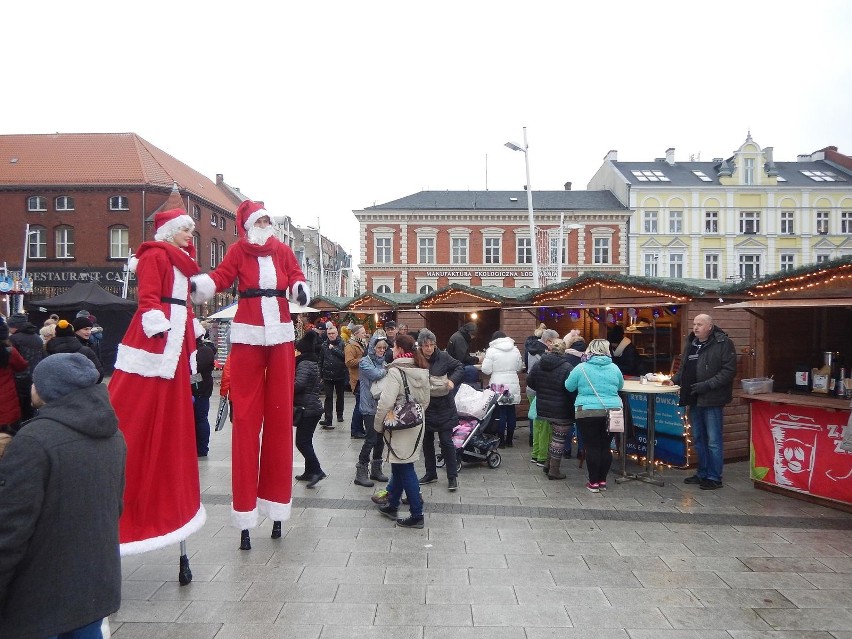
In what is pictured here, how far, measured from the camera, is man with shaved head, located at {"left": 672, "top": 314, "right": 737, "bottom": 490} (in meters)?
7.13

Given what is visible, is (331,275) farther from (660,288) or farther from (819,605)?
(819,605)

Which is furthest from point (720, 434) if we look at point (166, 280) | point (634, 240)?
point (634, 240)

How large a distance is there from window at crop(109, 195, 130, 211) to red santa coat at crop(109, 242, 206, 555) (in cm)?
3347

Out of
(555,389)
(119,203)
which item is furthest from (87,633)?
(119,203)

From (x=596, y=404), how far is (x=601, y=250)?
1514 inches

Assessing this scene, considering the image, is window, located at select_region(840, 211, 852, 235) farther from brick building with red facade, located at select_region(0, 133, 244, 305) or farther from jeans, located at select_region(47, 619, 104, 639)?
jeans, located at select_region(47, 619, 104, 639)

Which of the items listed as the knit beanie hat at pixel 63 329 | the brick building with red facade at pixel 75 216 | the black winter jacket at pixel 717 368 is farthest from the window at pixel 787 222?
the knit beanie hat at pixel 63 329

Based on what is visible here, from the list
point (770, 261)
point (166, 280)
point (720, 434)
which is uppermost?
point (770, 261)

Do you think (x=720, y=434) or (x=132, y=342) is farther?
(x=720, y=434)

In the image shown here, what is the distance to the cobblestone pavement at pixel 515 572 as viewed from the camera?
379 cm

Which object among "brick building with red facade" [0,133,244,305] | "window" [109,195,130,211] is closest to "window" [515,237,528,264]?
"brick building with red facade" [0,133,244,305]

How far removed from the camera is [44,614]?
7.31ft

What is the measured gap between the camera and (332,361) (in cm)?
1074

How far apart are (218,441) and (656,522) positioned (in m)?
6.88
